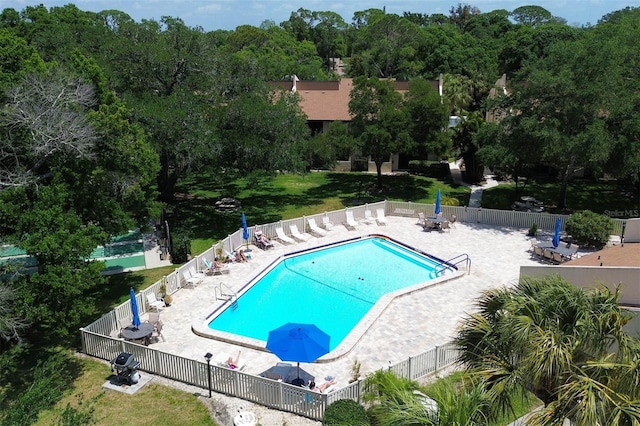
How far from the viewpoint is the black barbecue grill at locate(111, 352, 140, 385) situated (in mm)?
15227

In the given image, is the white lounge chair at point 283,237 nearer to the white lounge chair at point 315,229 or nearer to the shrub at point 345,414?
the white lounge chair at point 315,229

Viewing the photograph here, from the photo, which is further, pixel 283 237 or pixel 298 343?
pixel 283 237

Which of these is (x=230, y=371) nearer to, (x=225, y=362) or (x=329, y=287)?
(x=225, y=362)

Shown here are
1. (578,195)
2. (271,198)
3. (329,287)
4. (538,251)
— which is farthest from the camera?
(271,198)

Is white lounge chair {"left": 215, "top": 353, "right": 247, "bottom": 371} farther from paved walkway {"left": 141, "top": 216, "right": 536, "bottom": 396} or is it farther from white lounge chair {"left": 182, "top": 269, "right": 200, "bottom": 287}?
white lounge chair {"left": 182, "top": 269, "right": 200, "bottom": 287}

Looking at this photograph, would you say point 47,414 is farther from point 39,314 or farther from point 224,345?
point 224,345

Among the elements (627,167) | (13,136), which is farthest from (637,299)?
(13,136)

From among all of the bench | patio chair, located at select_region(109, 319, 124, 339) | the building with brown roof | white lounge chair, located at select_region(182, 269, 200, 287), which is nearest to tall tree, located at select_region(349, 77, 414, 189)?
the bench

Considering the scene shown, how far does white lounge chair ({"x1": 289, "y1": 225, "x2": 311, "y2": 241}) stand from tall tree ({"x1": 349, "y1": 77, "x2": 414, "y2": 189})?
8460mm

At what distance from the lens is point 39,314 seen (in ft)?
48.0

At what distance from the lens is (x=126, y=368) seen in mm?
15289

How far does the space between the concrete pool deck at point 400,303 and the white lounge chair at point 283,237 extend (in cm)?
38

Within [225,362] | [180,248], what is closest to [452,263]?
[225,362]

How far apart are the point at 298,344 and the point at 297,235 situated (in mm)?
13021
